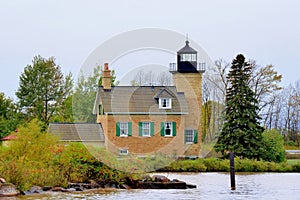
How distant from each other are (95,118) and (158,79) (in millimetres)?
6437

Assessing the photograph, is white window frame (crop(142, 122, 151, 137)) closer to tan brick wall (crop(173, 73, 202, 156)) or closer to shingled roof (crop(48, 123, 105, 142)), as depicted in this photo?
shingled roof (crop(48, 123, 105, 142))

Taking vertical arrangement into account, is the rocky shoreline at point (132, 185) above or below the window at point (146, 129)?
below

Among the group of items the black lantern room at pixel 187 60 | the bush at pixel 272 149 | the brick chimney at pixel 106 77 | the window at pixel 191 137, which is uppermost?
the black lantern room at pixel 187 60

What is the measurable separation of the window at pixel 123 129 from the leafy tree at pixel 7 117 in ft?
31.3

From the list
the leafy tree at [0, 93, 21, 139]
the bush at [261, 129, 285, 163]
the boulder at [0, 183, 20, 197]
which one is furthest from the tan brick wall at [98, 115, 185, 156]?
the boulder at [0, 183, 20, 197]

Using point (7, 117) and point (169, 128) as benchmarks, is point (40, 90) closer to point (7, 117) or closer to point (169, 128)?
point (7, 117)

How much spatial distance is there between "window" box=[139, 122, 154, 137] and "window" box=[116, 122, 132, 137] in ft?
2.54

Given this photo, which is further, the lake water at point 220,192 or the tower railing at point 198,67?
the tower railing at point 198,67

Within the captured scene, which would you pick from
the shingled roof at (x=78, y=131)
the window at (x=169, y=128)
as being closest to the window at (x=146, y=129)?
the window at (x=169, y=128)

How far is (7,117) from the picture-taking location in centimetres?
5109

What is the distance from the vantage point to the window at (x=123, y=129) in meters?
44.1

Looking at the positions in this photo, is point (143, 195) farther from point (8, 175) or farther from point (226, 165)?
point (226, 165)

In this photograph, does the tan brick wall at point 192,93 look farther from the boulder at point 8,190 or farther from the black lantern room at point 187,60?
the boulder at point 8,190

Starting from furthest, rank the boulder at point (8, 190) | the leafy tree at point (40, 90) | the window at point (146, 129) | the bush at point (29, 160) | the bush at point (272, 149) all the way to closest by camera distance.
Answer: the leafy tree at point (40, 90), the window at point (146, 129), the bush at point (272, 149), the bush at point (29, 160), the boulder at point (8, 190)
